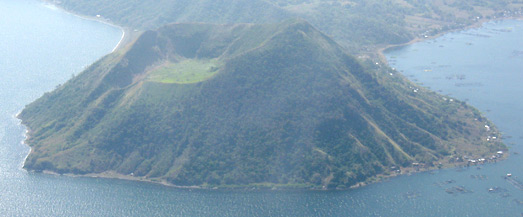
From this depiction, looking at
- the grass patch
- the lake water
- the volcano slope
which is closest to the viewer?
the lake water

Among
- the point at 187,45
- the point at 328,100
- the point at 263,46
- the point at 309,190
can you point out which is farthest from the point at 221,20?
the point at 309,190

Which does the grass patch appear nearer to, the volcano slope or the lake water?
the volcano slope

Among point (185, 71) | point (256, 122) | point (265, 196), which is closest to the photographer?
point (265, 196)

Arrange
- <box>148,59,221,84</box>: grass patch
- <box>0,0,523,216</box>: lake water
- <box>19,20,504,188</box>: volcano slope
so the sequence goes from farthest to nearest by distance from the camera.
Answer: <box>148,59,221,84</box>: grass patch
<box>19,20,504,188</box>: volcano slope
<box>0,0,523,216</box>: lake water

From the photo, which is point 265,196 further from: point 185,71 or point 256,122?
point 185,71

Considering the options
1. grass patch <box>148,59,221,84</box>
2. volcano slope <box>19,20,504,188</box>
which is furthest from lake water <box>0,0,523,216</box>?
grass patch <box>148,59,221,84</box>

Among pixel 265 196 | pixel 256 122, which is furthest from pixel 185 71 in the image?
pixel 265 196
